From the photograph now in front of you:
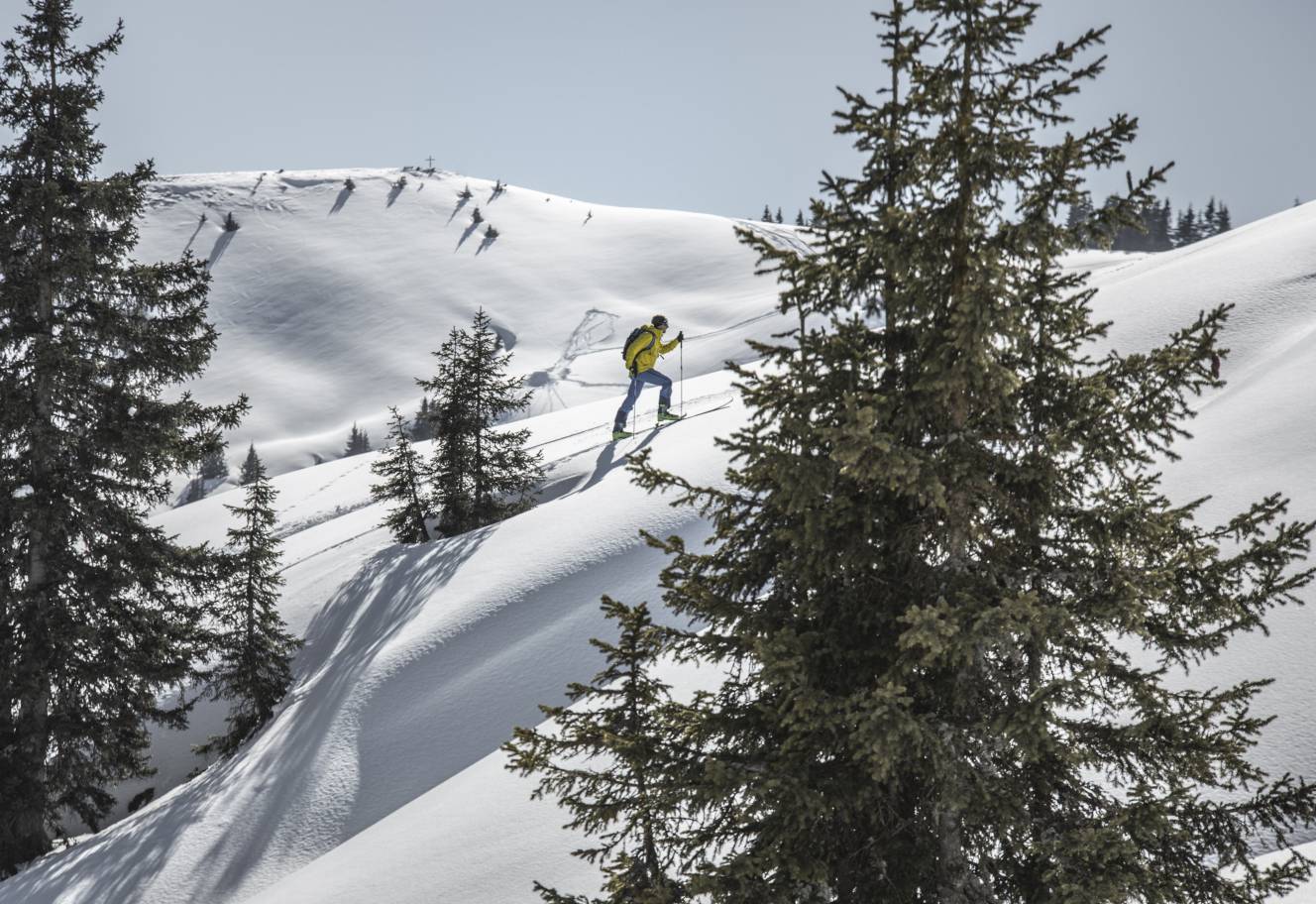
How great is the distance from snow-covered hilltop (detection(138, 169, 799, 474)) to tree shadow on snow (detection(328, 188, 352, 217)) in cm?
33

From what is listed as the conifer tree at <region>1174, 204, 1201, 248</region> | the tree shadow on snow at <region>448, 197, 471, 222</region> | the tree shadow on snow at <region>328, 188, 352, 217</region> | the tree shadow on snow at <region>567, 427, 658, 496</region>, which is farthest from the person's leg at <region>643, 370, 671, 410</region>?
the tree shadow on snow at <region>328, 188, 352, 217</region>

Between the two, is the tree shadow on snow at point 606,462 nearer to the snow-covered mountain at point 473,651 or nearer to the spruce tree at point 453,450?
the snow-covered mountain at point 473,651

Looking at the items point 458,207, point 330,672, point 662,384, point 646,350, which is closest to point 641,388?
point 662,384

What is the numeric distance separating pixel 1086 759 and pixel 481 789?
7.54 metres

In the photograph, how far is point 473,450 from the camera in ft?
65.5

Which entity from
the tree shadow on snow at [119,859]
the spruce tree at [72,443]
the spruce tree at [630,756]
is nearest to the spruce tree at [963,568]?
the spruce tree at [630,756]

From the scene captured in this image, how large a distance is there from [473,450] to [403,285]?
308 ft

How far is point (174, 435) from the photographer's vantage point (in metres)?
13.1

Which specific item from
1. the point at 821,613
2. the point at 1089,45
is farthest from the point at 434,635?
the point at 1089,45

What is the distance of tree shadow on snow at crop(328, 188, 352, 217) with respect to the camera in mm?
127125

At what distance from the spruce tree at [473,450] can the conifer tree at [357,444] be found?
191 feet

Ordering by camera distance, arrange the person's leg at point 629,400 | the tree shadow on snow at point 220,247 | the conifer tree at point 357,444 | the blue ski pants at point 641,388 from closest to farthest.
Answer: the blue ski pants at point 641,388
the person's leg at point 629,400
the conifer tree at point 357,444
the tree shadow on snow at point 220,247

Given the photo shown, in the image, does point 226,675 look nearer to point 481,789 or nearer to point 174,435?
point 174,435

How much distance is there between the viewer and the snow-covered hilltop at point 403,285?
81250mm
